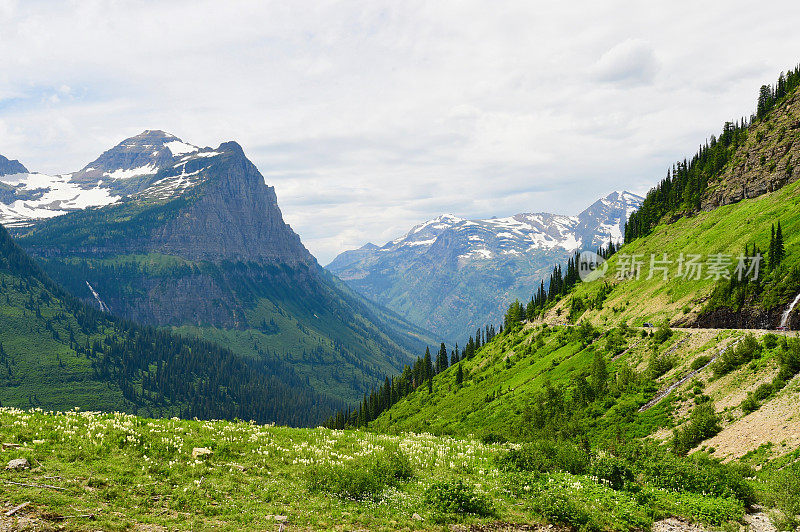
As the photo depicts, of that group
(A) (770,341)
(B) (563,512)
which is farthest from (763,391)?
(B) (563,512)

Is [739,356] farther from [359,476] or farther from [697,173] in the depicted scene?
[697,173]

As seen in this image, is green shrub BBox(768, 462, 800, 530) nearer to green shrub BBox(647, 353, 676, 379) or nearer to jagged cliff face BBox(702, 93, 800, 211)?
green shrub BBox(647, 353, 676, 379)

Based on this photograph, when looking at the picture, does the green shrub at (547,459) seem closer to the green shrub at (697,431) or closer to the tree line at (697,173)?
the green shrub at (697,431)

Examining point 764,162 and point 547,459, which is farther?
point 764,162

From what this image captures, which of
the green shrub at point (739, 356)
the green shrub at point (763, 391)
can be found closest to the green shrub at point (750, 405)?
the green shrub at point (763, 391)

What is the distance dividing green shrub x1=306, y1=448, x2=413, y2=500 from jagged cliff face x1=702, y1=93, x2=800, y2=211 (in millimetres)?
154758

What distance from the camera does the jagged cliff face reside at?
125812 mm

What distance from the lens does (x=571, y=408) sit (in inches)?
2405

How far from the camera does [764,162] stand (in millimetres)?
135250

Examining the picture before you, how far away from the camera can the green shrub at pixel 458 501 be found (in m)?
17.9

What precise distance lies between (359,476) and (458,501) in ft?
15.8

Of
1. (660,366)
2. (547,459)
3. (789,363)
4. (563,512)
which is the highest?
(563,512)

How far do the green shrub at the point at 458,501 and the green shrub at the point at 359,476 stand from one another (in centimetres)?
274

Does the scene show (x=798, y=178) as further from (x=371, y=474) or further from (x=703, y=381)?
(x=371, y=474)
